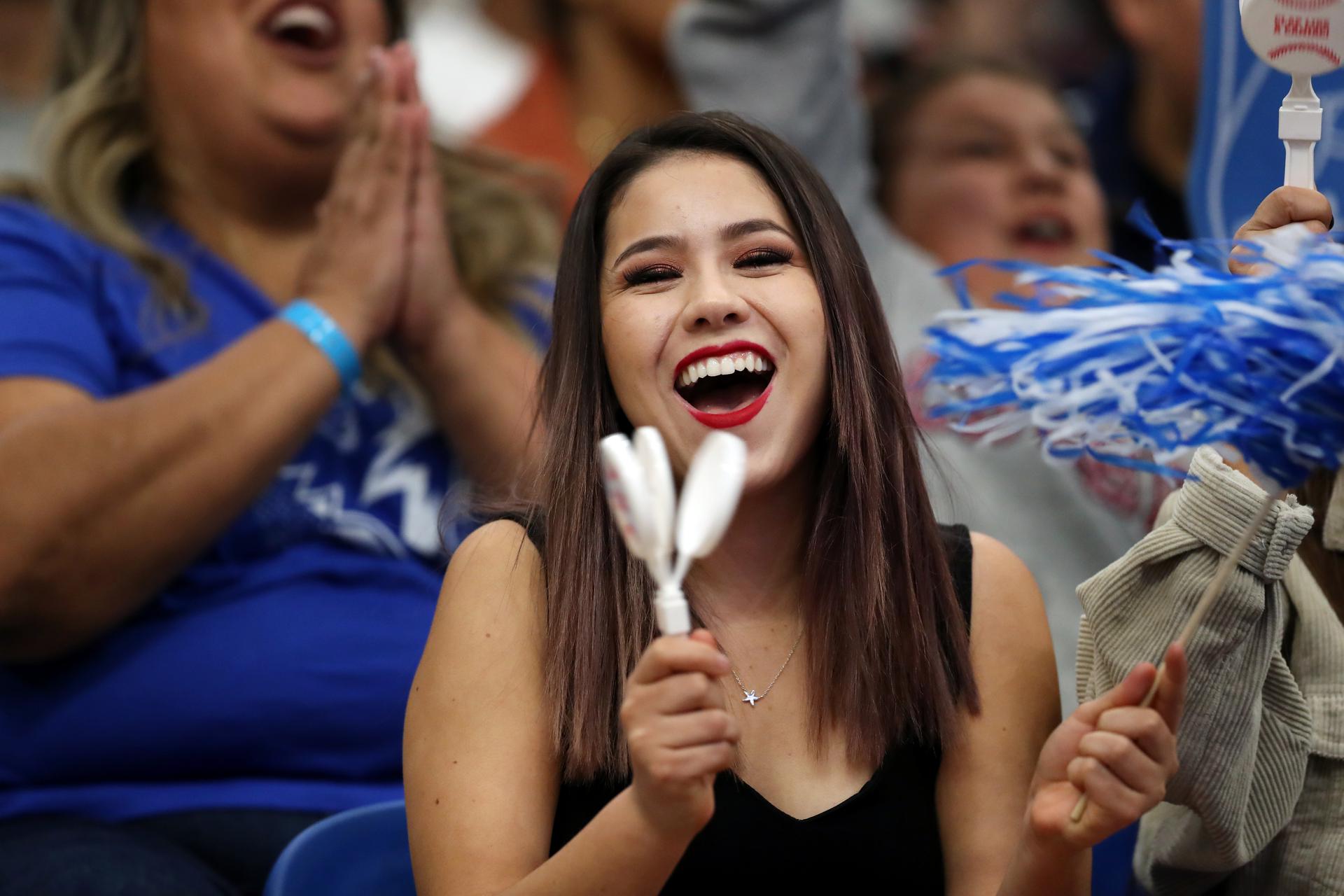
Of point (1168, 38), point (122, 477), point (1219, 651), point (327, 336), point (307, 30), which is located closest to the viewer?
point (1219, 651)

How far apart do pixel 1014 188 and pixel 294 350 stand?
1272 mm

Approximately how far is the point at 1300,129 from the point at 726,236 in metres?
0.52

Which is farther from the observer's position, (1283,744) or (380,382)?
(380,382)

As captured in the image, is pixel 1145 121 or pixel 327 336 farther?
pixel 1145 121

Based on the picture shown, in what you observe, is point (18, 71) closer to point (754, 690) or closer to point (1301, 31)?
point (754, 690)

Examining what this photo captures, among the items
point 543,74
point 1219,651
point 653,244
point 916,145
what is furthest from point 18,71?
point 1219,651

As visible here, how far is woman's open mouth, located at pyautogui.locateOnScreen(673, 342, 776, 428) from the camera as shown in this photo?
4.36ft

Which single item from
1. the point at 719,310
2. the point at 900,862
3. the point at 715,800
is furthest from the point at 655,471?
the point at 900,862

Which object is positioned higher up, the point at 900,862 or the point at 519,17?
the point at 519,17

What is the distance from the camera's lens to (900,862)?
4.44 ft

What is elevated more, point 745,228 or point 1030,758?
point 745,228

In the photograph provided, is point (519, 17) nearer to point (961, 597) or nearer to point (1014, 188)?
point (1014, 188)

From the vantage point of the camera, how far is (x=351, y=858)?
1.47 metres

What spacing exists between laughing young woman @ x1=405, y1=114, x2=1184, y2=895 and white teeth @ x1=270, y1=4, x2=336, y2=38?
83 centimetres
